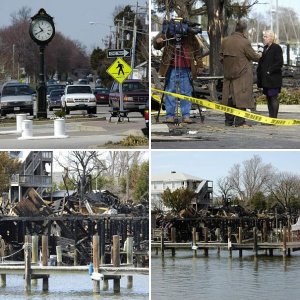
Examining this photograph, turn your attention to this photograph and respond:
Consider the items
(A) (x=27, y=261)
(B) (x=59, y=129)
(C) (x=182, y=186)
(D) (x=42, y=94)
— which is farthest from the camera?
(D) (x=42, y=94)

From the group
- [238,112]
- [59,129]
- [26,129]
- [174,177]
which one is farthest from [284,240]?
[26,129]

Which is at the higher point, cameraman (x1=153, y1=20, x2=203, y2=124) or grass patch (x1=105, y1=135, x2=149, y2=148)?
cameraman (x1=153, y1=20, x2=203, y2=124)

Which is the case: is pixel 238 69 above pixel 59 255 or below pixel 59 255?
above

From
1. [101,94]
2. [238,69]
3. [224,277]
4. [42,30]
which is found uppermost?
[42,30]

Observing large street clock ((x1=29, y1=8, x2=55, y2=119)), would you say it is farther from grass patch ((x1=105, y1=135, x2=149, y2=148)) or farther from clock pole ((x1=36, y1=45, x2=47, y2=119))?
grass patch ((x1=105, y1=135, x2=149, y2=148))

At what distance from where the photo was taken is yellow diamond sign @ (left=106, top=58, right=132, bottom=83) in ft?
48.4

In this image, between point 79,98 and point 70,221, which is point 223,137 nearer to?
point 70,221

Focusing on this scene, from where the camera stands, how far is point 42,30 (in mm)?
16781

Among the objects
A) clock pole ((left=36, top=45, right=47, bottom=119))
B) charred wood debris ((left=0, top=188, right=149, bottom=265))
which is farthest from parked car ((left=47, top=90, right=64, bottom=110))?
charred wood debris ((left=0, top=188, right=149, bottom=265))

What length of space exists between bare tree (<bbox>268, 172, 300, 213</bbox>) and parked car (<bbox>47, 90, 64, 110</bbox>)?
27.4ft

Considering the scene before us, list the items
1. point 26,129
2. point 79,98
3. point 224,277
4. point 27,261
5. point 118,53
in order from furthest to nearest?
1. point 79,98
2. point 118,53
3. point 26,129
4. point 27,261
5. point 224,277

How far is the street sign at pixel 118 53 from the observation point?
14.9 m

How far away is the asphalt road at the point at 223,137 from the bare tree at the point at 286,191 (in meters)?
0.39

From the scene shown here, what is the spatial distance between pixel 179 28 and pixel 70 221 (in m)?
2.41
